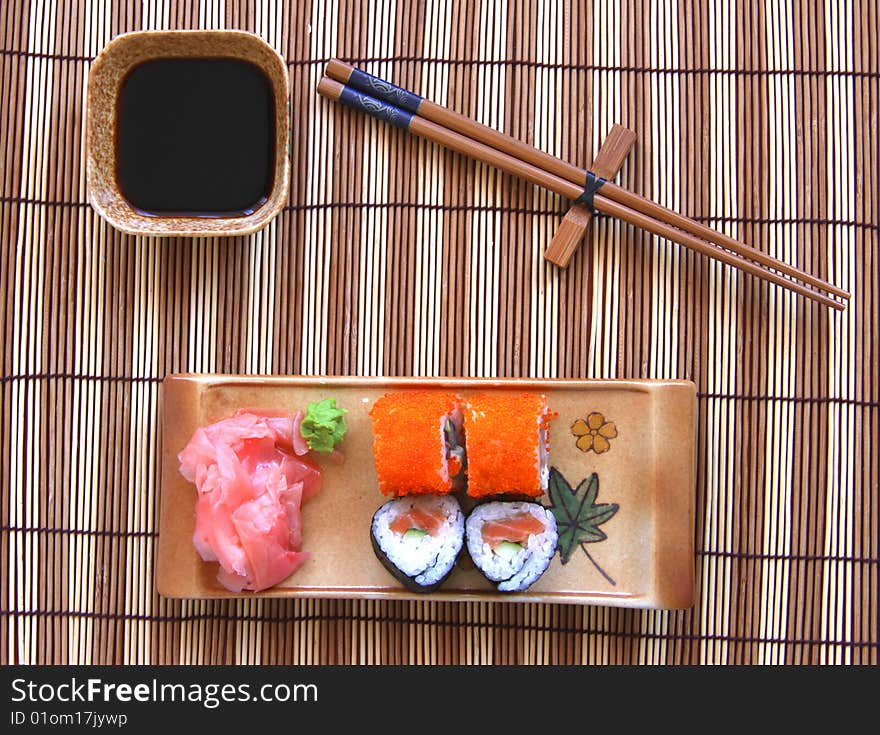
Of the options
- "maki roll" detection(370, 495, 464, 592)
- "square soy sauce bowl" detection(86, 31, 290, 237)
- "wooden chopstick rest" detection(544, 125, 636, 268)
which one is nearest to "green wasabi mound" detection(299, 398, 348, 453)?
"maki roll" detection(370, 495, 464, 592)

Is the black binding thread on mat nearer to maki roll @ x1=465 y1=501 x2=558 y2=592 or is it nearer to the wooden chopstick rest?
the wooden chopstick rest

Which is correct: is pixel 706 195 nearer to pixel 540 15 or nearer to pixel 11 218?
pixel 540 15

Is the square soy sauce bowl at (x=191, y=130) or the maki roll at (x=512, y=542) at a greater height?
the square soy sauce bowl at (x=191, y=130)

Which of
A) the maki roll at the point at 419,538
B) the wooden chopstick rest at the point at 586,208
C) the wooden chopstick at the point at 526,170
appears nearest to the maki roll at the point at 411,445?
the maki roll at the point at 419,538

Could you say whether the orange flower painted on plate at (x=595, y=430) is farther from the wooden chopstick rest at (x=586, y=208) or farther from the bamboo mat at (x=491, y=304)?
the wooden chopstick rest at (x=586, y=208)

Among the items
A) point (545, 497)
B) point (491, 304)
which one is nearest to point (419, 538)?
point (545, 497)

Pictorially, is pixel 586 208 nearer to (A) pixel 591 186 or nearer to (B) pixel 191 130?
(A) pixel 591 186

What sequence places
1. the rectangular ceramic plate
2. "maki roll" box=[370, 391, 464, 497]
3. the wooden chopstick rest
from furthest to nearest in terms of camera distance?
the wooden chopstick rest → the rectangular ceramic plate → "maki roll" box=[370, 391, 464, 497]
